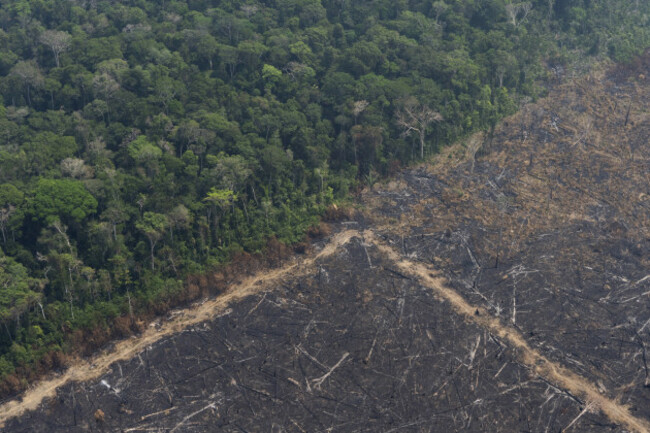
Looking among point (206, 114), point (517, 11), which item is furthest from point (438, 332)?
point (517, 11)

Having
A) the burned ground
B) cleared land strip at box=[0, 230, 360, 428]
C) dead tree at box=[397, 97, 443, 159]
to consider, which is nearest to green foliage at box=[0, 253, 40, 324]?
cleared land strip at box=[0, 230, 360, 428]

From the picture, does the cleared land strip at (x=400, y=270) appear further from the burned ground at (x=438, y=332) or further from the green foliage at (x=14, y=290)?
the green foliage at (x=14, y=290)

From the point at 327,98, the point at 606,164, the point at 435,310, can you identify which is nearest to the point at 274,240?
the point at 435,310

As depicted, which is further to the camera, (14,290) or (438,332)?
(438,332)

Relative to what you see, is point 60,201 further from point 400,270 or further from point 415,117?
point 415,117

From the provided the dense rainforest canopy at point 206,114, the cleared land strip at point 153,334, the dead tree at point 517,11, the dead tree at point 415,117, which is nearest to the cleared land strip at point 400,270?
the cleared land strip at point 153,334

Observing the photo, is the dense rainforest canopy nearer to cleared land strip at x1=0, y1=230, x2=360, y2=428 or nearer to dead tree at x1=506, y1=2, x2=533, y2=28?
dead tree at x1=506, y1=2, x2=533, y2=28

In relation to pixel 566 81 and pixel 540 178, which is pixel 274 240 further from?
pixel 566 81
